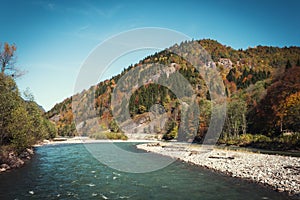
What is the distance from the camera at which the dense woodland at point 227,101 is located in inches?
1631

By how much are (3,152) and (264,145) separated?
36010 mm

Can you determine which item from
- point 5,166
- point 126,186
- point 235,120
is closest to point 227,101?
point 235,120

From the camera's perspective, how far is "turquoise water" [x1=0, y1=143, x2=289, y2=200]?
1264cm

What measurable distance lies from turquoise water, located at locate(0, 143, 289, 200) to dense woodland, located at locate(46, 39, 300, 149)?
22659 millimetres

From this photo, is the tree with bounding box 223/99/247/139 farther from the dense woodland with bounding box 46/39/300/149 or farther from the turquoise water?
the turquoise water

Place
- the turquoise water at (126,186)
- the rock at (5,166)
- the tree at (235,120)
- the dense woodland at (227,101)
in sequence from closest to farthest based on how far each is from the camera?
the turquoise water at (126,186), the rock at (5,166), the dense woodland at (227,101), the tree at (235,120)

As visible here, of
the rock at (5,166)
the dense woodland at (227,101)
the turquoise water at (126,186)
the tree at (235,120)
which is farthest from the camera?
the tree at (235,120)

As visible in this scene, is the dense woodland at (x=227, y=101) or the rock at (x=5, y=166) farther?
the dense woodland at (x=227, y=101)

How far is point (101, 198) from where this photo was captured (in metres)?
12.3

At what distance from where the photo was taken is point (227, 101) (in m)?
61.5

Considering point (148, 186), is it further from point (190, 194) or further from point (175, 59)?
point (175, 59)

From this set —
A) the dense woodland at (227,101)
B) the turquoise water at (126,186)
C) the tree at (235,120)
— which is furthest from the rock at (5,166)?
the tree at (235,120)

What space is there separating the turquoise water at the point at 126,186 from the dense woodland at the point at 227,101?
22.7 metres

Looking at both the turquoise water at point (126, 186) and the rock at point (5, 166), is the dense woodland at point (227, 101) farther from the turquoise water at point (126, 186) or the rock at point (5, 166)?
the rock at point (5, 166)
